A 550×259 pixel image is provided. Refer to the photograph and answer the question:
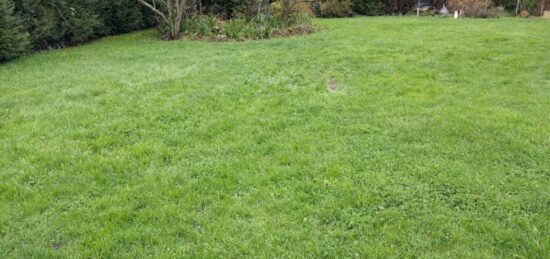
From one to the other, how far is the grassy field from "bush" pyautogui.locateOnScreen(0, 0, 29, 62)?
62 cm

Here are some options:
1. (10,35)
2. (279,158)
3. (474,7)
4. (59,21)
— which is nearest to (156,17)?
(59,21)

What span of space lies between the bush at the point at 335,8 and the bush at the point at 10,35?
8.83 m

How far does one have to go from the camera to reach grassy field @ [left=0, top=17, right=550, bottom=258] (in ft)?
9.97

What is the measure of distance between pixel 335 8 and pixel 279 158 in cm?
1107

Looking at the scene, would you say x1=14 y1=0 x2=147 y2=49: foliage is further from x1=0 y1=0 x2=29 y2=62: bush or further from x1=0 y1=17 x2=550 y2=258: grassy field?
x1=0 y1=17 x2=550 y2=258: grassy field

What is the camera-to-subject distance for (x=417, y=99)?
18.1 feet

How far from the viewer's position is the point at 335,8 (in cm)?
1425

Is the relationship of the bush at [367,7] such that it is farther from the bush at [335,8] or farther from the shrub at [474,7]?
the shrub at [474,7]

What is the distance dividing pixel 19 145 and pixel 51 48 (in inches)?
222

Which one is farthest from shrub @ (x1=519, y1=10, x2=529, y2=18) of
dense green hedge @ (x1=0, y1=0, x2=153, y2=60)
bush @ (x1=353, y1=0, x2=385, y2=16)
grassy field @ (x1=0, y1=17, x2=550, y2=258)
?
dense green hedge @ (x1=0, y1=0, x2=153, y2=60)

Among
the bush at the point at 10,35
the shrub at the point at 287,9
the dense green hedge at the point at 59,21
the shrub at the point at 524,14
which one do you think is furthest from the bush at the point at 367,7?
the bush at the point at 10,35

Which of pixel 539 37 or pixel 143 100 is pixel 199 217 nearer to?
pixel 143 100

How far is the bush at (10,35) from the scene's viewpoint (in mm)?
7603

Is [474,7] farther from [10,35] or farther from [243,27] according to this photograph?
[10,35]
